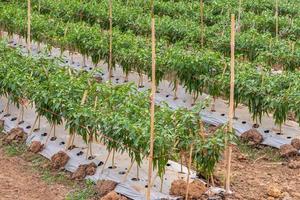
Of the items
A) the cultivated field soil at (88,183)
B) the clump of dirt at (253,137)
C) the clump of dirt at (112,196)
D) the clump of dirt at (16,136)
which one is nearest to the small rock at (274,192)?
the cultivated field soil at (88,183)

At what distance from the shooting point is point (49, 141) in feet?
22.7

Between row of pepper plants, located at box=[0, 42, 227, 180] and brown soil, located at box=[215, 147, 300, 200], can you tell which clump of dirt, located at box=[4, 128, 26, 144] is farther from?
brown soil, located at box=[215, 147, 300, 200]

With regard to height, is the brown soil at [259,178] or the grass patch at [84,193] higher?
the brown soil at [259,178]

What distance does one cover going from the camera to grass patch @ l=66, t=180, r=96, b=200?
5.77 metres

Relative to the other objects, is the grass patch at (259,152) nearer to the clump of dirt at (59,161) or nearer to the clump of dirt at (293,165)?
the clump of dirt at (293,165)

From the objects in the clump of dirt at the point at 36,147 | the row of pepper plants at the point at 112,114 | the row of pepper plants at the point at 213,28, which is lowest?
the clump of dirt at the point at 36,147

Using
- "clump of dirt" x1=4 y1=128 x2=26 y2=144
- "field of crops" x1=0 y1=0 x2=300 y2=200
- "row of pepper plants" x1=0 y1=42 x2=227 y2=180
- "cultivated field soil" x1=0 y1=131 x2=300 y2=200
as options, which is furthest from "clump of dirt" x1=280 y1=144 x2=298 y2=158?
"clump of dirt" x1=4 y1=128 x2=26 y2=144

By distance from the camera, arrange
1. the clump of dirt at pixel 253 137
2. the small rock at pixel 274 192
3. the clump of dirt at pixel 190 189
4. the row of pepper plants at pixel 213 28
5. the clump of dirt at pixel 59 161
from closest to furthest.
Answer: the clump of dirt at pixel 190 189 → the small rock at pixel 274 192 → the clump of dirt at pixel 59 161 → the clump of dirt at pixel 253 137 → the row of pepper plants at pixel 213 28

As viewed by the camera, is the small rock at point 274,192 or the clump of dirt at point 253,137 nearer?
the small rock at point 274,192

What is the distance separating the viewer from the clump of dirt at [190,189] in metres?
5.52

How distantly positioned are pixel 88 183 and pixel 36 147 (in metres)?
1.17

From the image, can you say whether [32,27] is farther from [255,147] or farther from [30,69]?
[255,147]

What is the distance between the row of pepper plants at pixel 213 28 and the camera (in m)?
8.56

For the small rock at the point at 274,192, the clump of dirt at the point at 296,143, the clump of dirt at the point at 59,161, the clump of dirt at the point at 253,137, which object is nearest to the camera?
the small rock at the point at 274,192
